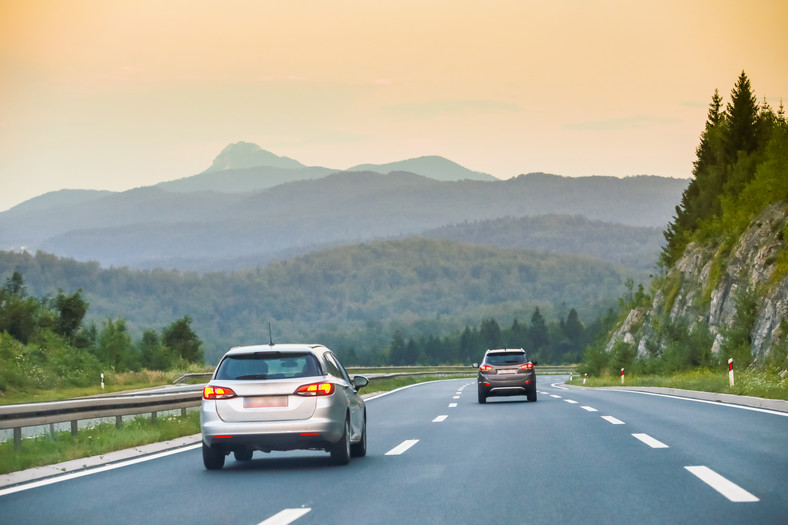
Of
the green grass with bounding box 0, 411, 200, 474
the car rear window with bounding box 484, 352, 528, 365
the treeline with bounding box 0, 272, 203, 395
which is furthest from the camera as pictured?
the treeline with bounding box 0, 272, 203, 395

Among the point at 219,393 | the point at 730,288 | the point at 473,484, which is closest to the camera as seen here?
the point at 473,484

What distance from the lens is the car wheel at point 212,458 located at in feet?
41.8

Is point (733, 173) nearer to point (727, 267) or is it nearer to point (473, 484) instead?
point (727, 267)

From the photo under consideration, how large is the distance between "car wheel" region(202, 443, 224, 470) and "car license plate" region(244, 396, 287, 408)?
86 cm

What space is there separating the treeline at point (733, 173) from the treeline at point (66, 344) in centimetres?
3794

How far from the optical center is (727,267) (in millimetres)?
53750

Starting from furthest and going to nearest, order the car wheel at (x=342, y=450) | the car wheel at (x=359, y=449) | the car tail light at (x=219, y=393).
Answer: the car wheel at (x=359, y=449), the car wheel at (x=342, y=450), the car tail light at (x=219, y=393)

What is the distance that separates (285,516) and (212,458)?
169 inches

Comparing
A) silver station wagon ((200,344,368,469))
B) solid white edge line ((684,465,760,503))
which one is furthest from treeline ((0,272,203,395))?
solid white edge line ((684,465,760,503))

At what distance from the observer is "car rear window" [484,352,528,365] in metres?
29.7

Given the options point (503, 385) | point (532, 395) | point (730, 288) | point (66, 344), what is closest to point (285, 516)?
point (503, 385)

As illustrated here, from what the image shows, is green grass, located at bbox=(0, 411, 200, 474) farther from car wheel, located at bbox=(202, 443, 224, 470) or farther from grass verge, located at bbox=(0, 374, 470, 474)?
car wheel, located at bbox=(202, 443, 224, 470)

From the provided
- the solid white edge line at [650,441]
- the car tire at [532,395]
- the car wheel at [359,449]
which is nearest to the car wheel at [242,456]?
the car wheel at [359,449]

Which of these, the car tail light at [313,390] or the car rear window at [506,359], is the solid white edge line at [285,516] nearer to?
the car tail light at [313,390]
